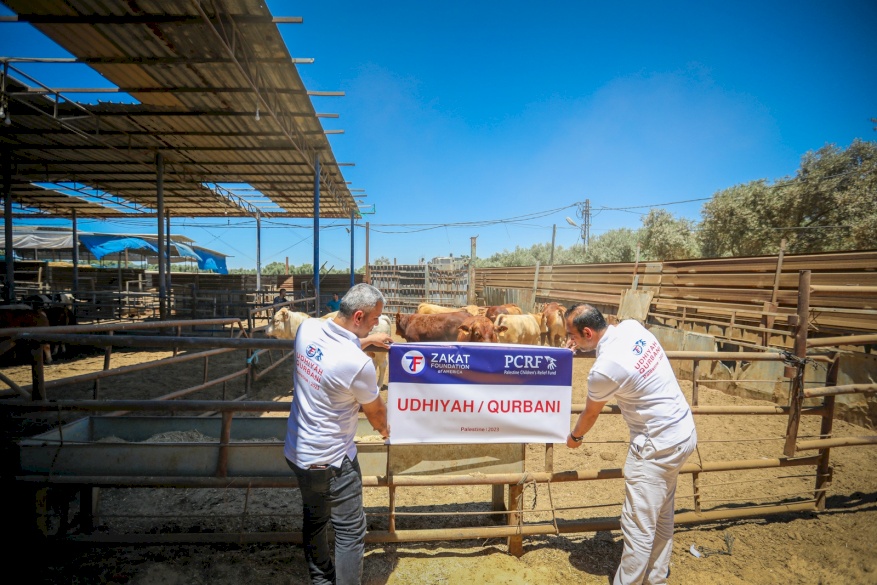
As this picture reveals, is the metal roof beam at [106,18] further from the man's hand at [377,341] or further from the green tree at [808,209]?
the green tree at [808,209]

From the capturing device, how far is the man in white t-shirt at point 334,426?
206 centimetres

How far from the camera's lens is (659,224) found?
25.0 meters

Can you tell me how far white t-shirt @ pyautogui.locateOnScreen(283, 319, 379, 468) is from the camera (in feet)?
6.69

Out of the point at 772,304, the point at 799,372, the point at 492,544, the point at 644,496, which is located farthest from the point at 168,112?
the point at 772,304

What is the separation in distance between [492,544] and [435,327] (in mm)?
7727

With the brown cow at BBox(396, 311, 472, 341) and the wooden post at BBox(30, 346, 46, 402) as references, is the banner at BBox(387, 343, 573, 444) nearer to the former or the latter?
the wooden post at BBox(30, 346, 46, 402)

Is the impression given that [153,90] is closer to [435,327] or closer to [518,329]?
[435,327]

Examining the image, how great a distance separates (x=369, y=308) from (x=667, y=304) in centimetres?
1202

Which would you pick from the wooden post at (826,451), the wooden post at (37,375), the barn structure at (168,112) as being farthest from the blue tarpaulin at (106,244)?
the wooden post at (826,451)

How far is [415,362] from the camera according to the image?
2.68 meters

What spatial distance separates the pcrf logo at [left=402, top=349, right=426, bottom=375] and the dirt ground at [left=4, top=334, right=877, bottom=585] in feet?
3.86

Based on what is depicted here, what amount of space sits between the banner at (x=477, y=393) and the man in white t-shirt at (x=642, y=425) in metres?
0.34

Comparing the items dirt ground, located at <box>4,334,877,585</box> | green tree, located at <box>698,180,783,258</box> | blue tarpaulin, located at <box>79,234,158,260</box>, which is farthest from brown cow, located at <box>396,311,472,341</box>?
blue tarpaulin, located at <box>79,234,158,260</box>

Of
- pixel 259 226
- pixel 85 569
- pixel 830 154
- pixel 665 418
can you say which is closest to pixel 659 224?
pixel 830 154
